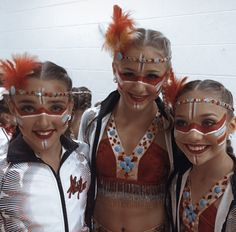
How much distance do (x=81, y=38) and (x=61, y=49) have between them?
1.18ft

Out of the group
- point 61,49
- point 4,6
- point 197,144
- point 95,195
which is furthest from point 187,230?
point 4,6

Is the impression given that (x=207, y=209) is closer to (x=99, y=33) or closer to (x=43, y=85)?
(x=43, y=85)

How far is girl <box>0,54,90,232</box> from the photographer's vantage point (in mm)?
1239

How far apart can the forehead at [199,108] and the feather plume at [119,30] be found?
1.18ft

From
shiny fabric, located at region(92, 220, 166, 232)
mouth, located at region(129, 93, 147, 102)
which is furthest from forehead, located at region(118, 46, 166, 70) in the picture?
shiny fabric, located at region(92, 220, 166, 232)

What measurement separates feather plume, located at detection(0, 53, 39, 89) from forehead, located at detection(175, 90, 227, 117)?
1.93 feet

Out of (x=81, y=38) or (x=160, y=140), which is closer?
(x=160, y=140)

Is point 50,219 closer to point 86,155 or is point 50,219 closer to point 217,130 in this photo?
point 86,155

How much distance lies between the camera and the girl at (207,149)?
1.25 meters

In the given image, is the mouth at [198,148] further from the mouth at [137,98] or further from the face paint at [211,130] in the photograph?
the mouth at [137,98]

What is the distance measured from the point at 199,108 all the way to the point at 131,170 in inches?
17.6

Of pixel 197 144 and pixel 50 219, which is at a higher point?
pixel 197 144

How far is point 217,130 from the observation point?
127 cm

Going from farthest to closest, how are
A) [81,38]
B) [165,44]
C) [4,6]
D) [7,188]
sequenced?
[4,6]
[81,38]
[165,44]
[7,188]
